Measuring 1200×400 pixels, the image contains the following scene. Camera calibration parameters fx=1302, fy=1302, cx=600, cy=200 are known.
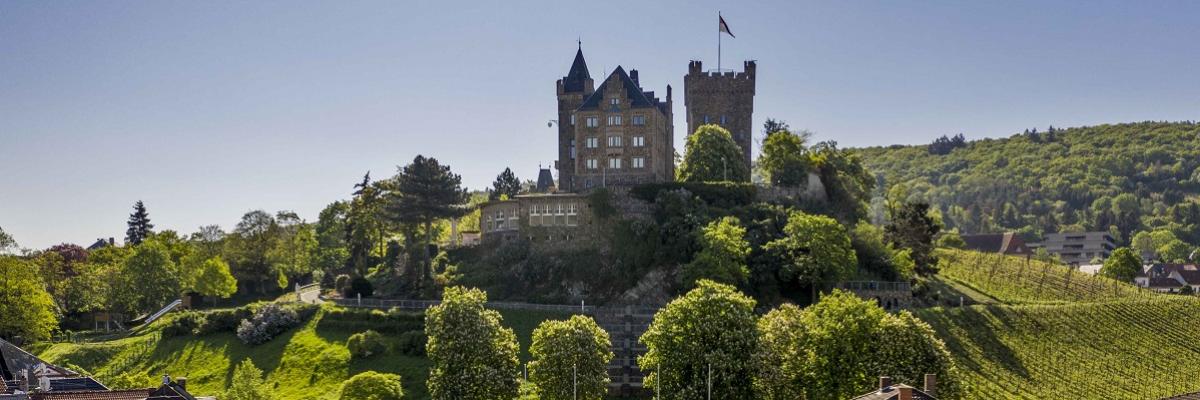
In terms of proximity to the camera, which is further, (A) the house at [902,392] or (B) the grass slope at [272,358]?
(B) the grass slope at [272,358]

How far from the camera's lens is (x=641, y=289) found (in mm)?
87812

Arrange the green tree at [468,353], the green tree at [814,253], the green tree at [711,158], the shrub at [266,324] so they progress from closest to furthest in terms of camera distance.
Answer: the green tree at [468,353] < the green tree at [814,253] < the shrub at [266,324] < the green tree at [711,158]

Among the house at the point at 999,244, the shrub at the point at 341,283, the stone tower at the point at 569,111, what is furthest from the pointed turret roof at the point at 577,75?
the house at the point at 999,244

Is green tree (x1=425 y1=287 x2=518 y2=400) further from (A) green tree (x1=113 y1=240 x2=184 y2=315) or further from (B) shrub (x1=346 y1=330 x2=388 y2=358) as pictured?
(A) green tree (x1=113 y1=240 x2=184 y2=315)

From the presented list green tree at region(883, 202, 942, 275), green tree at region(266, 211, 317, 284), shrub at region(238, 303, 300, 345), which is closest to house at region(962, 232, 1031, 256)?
green tree at region(883, 202, 942, 275)

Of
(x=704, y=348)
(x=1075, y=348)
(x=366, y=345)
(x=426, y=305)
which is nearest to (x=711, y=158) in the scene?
(x=426, y=305)

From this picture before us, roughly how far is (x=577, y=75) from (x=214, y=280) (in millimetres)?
34601

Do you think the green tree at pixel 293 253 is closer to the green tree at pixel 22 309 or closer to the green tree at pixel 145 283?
the green tree at pixel 145 283

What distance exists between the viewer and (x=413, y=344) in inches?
3206

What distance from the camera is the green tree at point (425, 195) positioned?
323ft

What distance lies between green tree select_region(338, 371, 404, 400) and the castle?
85.1ft

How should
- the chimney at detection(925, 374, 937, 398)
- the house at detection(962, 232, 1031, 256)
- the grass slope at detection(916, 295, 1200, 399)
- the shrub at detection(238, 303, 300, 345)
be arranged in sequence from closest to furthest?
the chimney at detection(925, 374, 937, 398)
the grass slope at detection(916, 295, 1200, 399)
the shrub at detection(238, 303, 300, 345)
the house at detection(962, 232, 1031, 256)

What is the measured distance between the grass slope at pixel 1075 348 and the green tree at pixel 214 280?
55.0m

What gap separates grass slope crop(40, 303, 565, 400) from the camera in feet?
258
